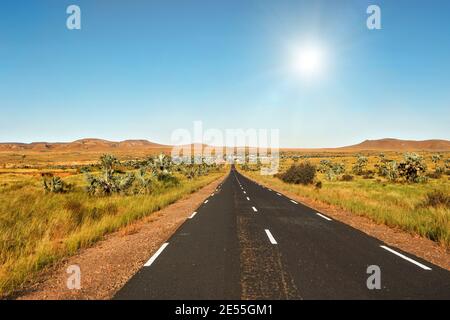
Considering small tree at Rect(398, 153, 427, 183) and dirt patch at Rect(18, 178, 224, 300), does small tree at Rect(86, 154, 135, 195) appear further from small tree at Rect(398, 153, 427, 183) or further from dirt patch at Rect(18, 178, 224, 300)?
small tree at Rect(398, 153, 427, 183)

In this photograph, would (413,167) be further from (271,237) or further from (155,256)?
(155,256)

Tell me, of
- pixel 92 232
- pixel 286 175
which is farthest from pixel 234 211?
pixel 286 175

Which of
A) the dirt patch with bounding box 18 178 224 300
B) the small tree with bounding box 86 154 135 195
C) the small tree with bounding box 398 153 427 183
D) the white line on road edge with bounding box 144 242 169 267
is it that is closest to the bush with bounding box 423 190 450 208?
the dirt patch with bounding box 18 178 224 300

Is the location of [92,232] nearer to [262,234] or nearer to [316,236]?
[262,234]

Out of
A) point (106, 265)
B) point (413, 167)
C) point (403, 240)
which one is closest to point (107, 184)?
point (106, 265)

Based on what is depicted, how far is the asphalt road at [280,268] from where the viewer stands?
498cm

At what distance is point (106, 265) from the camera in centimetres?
660

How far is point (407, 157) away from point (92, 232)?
122ft

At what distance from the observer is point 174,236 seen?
9.45m

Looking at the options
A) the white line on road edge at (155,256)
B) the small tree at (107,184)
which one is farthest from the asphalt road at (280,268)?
the small tree at (107,184)

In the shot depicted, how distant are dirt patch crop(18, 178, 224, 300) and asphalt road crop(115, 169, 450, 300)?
324 mm

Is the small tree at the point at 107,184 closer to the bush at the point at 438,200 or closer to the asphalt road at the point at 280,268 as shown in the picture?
the asphalt road at the point at 280,268

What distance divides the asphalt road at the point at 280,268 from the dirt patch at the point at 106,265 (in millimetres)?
324

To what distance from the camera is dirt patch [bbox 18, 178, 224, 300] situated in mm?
5113
